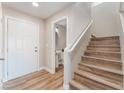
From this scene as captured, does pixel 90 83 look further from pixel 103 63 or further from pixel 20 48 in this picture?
pixel 20 48

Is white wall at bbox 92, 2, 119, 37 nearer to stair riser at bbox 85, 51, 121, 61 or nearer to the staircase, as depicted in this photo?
the staircase

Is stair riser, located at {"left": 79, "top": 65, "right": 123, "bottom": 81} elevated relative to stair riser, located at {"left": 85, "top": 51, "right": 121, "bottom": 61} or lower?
lower

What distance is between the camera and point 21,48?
3008mm

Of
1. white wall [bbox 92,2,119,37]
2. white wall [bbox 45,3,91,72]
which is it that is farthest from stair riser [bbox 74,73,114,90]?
white wall [bbox 92,2,119,37]

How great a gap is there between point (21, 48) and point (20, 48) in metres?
0.04

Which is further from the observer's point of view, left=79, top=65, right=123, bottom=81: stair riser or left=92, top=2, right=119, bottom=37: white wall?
left=92, top=2, right=119, bottom=37: white wall

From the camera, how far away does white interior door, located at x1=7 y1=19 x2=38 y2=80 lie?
8.98 feet

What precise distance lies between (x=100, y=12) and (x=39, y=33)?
2664 mm

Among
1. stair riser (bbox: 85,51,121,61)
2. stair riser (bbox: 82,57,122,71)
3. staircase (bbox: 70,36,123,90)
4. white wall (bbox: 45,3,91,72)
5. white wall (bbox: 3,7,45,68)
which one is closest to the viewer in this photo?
staircase (bbox: 70,36,123,90)

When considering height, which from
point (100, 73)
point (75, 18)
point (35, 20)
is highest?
point (35, 20)

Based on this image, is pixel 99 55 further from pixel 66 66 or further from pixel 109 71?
pixel 66 66

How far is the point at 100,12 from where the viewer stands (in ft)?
12.7

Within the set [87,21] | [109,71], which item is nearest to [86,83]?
[109,71]

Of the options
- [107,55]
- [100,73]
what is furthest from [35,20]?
[100,73]
